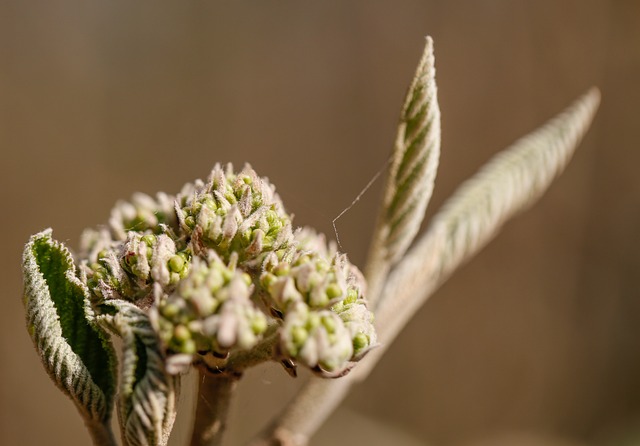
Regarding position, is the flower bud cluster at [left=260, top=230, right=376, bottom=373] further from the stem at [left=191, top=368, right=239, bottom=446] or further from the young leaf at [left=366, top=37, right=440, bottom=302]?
the young leaf at [left=366, top=37, right=440, bottom=302]

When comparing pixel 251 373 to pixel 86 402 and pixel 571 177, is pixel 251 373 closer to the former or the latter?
pixel 86 402

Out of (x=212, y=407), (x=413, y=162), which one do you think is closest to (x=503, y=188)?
(x=413, y=162)

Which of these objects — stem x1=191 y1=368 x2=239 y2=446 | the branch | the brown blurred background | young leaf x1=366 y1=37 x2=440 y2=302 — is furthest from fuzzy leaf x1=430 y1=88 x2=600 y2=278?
the brown blurred background

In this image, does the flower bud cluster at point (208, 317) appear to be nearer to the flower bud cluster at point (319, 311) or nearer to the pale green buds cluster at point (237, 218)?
the flower bud cluster at point (319, 311)

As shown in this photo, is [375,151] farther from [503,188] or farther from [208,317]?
[208,317]

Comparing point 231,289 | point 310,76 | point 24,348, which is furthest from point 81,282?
point 310,76

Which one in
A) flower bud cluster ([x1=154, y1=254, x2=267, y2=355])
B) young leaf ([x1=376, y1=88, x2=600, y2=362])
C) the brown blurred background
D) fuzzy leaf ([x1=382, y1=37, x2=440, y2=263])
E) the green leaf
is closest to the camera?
flower bud cluster ([x1=154, y1=254, x2=267, y2=355])

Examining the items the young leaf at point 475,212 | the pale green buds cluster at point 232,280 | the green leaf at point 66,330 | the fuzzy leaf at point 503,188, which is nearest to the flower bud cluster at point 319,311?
the pale green buds cluster at point 232,280
